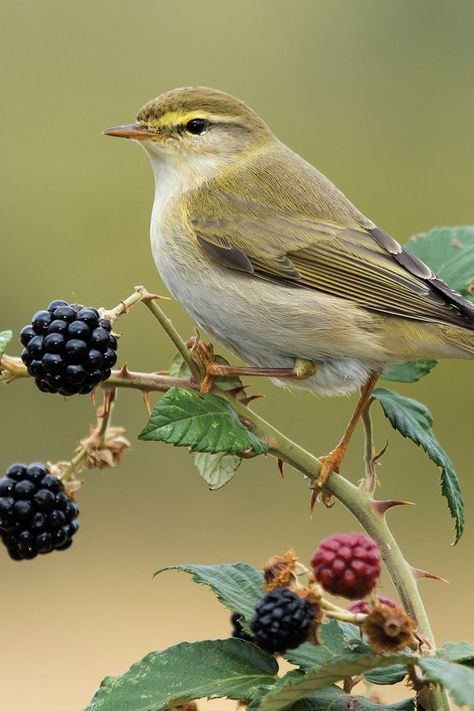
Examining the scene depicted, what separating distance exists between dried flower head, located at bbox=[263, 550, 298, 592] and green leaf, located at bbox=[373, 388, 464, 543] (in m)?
0.57

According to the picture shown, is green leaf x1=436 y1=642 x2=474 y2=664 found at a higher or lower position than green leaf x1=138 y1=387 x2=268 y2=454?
lower

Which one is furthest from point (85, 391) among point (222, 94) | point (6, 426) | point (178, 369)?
point (6, 426)

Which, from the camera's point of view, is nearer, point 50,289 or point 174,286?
point 174,286

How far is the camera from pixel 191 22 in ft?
35.8

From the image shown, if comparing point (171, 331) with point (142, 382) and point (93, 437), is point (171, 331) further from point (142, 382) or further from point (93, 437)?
point (93, 437)

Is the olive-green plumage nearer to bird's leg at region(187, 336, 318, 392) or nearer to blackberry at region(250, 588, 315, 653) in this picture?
bird's leg at region(187, 336, 318, 392)

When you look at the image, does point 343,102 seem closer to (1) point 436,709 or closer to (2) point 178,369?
(2) point 178,369

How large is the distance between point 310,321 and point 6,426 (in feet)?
19.5

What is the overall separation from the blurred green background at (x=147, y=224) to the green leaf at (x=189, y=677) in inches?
180

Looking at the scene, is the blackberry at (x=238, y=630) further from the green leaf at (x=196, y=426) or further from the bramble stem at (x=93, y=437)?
the bramble stem at (x=93, y=437)

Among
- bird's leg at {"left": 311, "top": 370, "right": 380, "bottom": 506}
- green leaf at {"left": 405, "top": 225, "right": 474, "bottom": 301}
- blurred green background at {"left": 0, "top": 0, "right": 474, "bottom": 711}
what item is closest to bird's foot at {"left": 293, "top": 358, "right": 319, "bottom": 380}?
bird's leg at {"left": 311, "top": 370, "right": 380, "bottom": 506}

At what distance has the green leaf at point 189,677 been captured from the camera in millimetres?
1908

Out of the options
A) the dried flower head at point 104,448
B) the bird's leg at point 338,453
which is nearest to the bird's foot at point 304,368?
the bird's leg at point 338,453

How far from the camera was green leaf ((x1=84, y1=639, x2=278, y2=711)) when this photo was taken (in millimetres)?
1908
